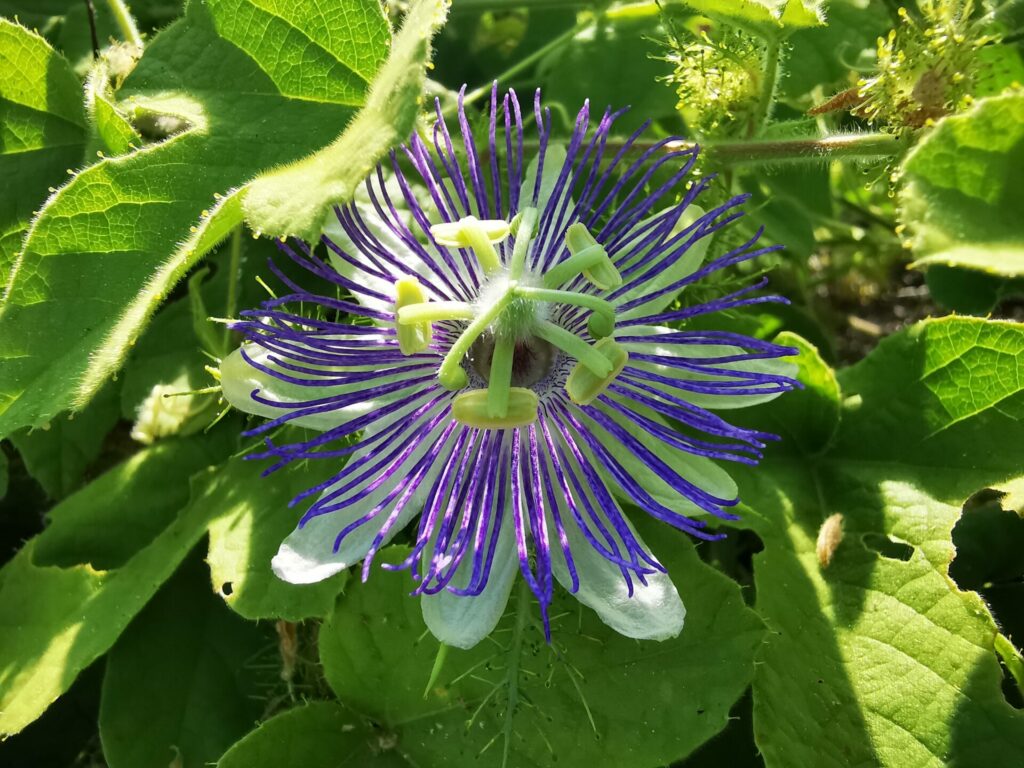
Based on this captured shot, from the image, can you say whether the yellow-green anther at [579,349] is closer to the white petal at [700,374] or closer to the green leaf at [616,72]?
the white petal at [700,374]

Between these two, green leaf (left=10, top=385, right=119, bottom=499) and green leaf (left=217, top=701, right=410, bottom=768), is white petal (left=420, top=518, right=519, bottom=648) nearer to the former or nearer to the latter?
green leaf (left=217, top=701, right=410, bottom=768)

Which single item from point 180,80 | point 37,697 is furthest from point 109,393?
point 180,80

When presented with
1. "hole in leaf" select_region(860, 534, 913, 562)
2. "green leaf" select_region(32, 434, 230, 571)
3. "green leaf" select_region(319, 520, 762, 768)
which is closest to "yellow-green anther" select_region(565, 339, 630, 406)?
"green leaf" select_region(319, 520, 762, 768)

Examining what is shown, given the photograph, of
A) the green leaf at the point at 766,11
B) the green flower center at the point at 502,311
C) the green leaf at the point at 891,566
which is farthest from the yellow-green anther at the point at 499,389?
the green leaf at the point at 766,11

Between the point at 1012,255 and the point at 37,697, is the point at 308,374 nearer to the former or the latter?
the point at 37,697

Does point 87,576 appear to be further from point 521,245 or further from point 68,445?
point 521,245

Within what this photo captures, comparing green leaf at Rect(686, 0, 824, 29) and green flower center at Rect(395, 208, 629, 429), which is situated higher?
green leaf at Rect(686, 0, 824, 29)
